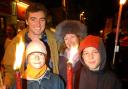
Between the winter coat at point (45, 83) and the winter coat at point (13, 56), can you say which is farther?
the winter coat at point (13, 56)

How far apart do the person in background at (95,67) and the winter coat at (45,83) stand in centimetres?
47

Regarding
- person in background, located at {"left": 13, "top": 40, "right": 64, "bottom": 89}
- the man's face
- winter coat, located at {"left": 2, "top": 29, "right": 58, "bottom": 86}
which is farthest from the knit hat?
person in background, located at {"left": 13, "top": 40, "right": 64, "bottom": 89}

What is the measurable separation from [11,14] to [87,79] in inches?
434

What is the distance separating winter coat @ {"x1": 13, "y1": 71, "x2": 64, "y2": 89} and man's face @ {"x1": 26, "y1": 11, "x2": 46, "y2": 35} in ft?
2.58

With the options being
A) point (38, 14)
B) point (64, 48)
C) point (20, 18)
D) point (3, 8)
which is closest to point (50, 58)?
point (64, 48)

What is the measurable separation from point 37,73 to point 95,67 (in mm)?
765

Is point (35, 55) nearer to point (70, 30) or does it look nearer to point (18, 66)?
point (18, 66)

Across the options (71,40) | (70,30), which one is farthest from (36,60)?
(70,30)

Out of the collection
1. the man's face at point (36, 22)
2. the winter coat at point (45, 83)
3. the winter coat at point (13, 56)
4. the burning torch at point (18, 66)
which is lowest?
the winter coat at point (45, 83)

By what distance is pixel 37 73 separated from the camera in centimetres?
324

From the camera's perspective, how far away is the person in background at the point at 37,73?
10.5ft

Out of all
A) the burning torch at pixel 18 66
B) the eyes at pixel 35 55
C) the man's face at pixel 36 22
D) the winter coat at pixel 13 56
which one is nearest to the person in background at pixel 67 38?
the winter coat at pixel 13 56

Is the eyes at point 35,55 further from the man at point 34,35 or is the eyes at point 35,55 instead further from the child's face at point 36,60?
the man at point 34,35

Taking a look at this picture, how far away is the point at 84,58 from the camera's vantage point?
371 cm
